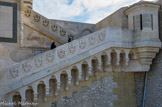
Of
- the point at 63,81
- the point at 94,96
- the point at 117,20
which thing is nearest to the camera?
the point at 63,81

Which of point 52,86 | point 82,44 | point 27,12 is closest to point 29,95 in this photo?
point 52,86

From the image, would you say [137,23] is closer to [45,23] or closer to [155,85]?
[155,85]

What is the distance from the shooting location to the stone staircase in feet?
32.8

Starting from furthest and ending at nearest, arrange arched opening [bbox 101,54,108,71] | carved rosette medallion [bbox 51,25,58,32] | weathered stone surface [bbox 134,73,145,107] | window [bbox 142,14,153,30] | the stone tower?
1. the stone tower
2. carved rosette medallion [bbox 51,25,58,32]
3. weathered stone surface [bbox 134,73,145,107]
4. window [bbox 142,14,153,30]
5. arched opening [bbox 101,54,108,71]

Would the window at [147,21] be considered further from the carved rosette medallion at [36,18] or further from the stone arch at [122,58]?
the carved rosette medallion at [36,18]

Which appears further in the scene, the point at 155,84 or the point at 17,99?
the point at 155,84

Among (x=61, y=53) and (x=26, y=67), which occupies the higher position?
(x=61, y=53)

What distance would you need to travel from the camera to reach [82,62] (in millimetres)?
10703

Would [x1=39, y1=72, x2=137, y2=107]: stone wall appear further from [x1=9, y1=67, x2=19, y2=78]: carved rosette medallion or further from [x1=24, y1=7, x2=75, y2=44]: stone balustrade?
[x1=24, y1=7, x2=75, y2=44]: stone balustrade

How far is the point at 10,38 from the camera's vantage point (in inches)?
464

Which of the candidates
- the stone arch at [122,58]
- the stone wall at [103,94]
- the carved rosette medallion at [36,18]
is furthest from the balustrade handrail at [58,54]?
the carved rosette medallion at [36,18]

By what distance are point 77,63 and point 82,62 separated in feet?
0.78

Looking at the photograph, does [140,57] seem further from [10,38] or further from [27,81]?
[10,38]

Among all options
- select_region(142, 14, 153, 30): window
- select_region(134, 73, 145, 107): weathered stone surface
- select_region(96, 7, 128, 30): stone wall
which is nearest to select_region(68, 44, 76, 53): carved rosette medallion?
select_region(142, 14, 153, 30): window
